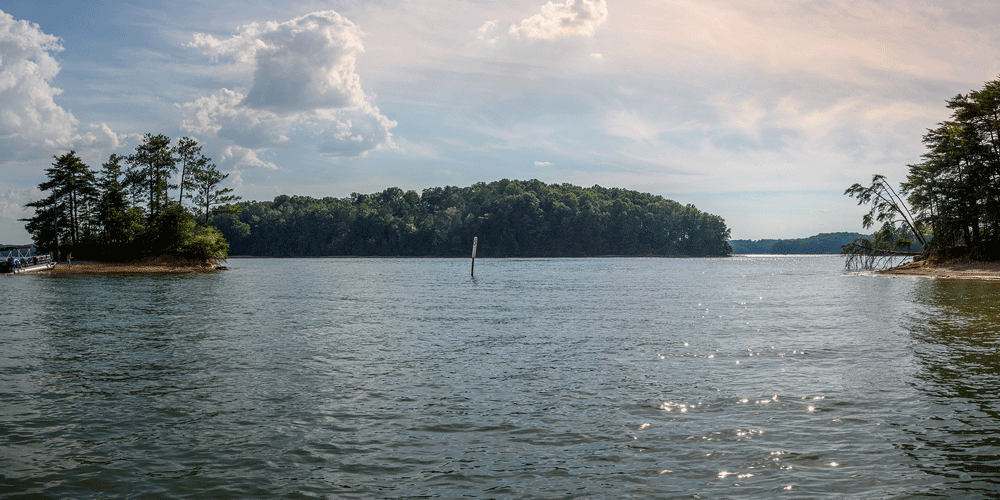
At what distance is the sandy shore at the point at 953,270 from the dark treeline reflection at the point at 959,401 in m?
44.1

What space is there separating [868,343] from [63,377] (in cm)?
2437

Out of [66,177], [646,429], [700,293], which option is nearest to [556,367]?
[646,429]

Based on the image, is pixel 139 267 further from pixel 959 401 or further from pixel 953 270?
pixel 953 270

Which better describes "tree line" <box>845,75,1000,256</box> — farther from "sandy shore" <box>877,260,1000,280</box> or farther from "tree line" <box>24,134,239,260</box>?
"tree line" <box>24,134,239,260</box>

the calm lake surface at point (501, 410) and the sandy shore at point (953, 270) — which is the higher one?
the sandy shore at point (953, 270)

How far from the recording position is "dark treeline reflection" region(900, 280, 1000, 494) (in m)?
8.88

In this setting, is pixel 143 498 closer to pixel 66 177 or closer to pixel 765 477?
pixel 765 477

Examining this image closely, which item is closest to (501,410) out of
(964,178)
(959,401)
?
(959,401)

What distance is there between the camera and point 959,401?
41.7 feet

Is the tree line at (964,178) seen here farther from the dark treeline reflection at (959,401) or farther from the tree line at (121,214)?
the tree line at (121,214)

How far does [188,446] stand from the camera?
10016 mm

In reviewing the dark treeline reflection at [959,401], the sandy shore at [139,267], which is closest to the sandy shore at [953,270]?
the dark treeline reflection at [959,401]

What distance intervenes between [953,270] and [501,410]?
7727 cm

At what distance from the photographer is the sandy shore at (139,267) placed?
274 feet
